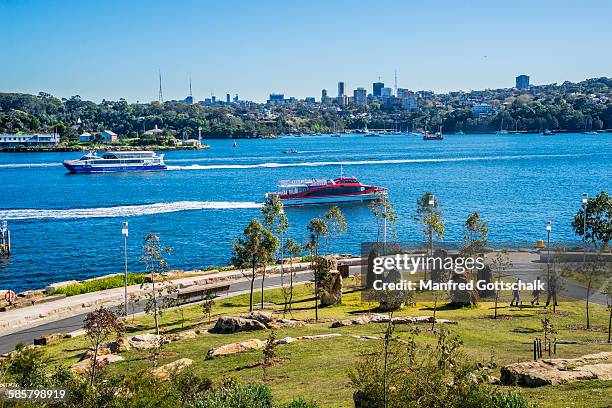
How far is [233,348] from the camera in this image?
21031 mm

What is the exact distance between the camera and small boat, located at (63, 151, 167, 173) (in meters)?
127

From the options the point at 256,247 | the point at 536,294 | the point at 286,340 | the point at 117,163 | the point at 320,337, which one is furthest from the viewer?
the point at 117,163

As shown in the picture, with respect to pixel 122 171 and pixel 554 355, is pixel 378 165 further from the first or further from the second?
pixel 554 355

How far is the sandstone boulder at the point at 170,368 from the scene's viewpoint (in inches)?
683

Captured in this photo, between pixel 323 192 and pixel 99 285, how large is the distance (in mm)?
49921

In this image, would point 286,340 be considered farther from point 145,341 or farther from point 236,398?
point 236,398

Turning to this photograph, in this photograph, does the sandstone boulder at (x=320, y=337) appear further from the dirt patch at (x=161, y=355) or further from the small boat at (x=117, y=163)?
the small boat at (x=117, y=163)

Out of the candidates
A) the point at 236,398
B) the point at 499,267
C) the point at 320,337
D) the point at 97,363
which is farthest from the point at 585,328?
the point at 97,363

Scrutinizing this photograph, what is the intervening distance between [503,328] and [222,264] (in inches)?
1184

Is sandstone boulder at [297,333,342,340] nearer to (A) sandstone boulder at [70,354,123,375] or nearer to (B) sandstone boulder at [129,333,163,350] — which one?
(B) sandstone boulder at [129,333,163,350]

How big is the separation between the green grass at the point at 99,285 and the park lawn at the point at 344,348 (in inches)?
305

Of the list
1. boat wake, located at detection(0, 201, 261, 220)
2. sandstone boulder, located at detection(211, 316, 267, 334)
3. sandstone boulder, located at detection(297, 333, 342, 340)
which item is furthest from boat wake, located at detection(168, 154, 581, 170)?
sandstone boulder, located at detection(297, 333, 342, 340)

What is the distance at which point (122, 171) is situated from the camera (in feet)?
430

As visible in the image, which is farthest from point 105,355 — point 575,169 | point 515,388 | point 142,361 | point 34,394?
point 575,169
